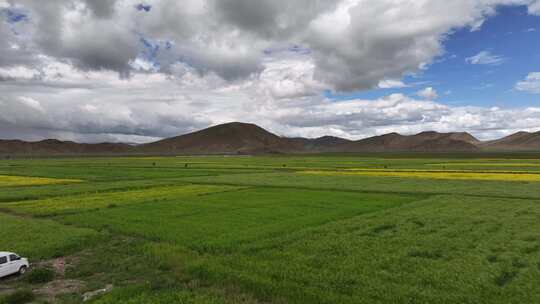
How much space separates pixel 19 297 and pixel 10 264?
3098 millimetres

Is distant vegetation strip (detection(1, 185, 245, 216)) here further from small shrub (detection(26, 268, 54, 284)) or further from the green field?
small shrub (detection(26, 268, 54, 284))

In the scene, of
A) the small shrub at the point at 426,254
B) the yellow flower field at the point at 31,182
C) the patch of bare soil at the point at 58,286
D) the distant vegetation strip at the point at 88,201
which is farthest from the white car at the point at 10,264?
the yellow flower field at the point at 31,182

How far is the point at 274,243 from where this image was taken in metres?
20.3

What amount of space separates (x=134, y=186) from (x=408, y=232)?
40739mm

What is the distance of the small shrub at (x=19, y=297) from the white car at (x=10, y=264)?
242 centimetres

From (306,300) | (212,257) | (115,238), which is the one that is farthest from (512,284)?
(115,238)

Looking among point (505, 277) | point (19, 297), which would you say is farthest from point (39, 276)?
point (505, 277)

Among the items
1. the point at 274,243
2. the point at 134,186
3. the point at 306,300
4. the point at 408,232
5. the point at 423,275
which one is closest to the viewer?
the point at 306,300

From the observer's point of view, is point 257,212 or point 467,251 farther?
point 257,212

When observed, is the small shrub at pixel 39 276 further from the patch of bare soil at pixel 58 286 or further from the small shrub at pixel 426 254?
the small shrub at pixel 426 254

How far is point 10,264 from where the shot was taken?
16031 mm

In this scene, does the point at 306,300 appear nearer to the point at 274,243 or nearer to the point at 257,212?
the point at 274,243

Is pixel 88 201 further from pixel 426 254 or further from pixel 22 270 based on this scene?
pixel 426 254

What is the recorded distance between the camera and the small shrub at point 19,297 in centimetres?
1352
